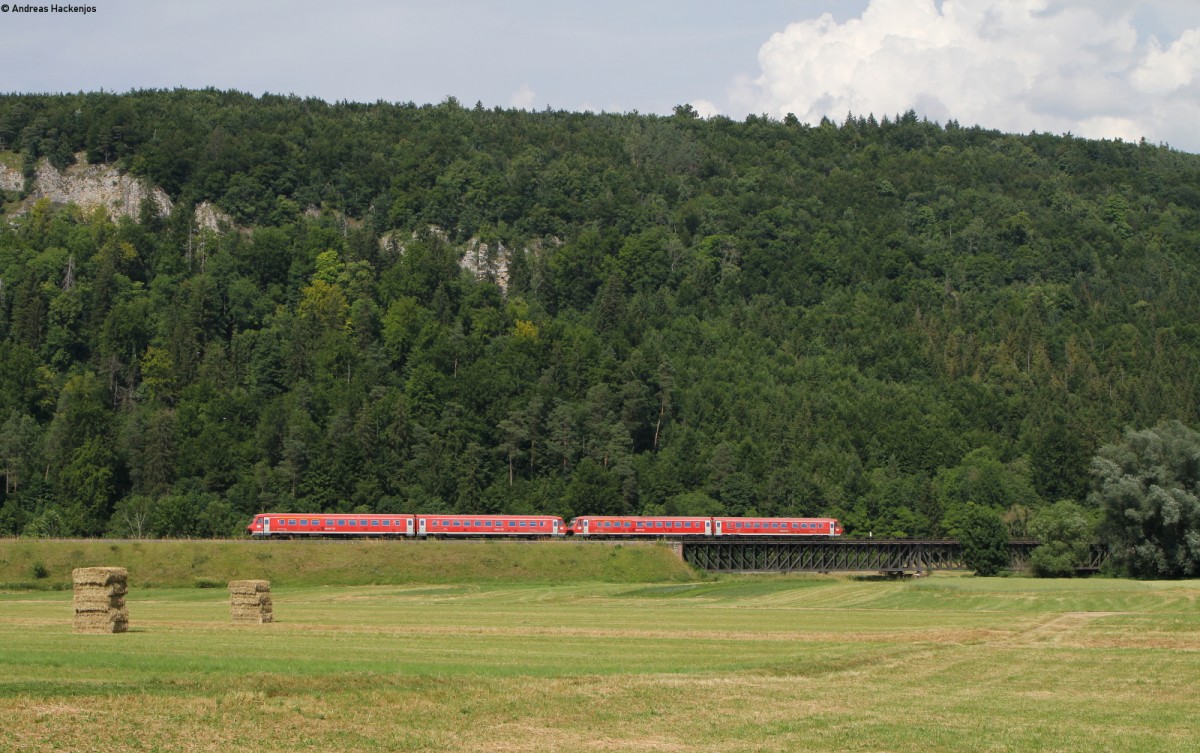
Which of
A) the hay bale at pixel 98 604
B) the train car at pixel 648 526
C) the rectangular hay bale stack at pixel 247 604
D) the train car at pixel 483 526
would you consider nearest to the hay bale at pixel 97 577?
the hay bale at pixel 98 604

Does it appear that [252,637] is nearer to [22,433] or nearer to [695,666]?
[695,666]

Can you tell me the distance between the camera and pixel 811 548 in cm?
13300

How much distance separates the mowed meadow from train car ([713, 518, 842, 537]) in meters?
68.8

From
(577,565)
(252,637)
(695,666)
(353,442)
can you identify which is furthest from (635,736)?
(353,442)

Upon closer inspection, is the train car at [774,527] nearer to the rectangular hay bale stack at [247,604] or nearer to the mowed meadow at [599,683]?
the mowed meadow at [599,683]

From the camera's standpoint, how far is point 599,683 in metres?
34.0

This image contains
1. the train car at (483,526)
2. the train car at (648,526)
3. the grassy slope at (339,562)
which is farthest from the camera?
the train car at (648,526)

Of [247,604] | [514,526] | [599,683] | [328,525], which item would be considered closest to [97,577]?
[247,604]

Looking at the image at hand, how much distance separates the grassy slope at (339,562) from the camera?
97312mm

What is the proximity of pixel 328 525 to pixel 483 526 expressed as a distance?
1347 cm

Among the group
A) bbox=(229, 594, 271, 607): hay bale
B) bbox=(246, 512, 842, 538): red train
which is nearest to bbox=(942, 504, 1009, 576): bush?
bbox=(246, 512, 842, 538): red train

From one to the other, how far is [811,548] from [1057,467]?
49633 millimetres

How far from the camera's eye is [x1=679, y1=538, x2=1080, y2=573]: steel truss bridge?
126 meters

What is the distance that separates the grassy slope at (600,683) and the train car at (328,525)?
6125cm
